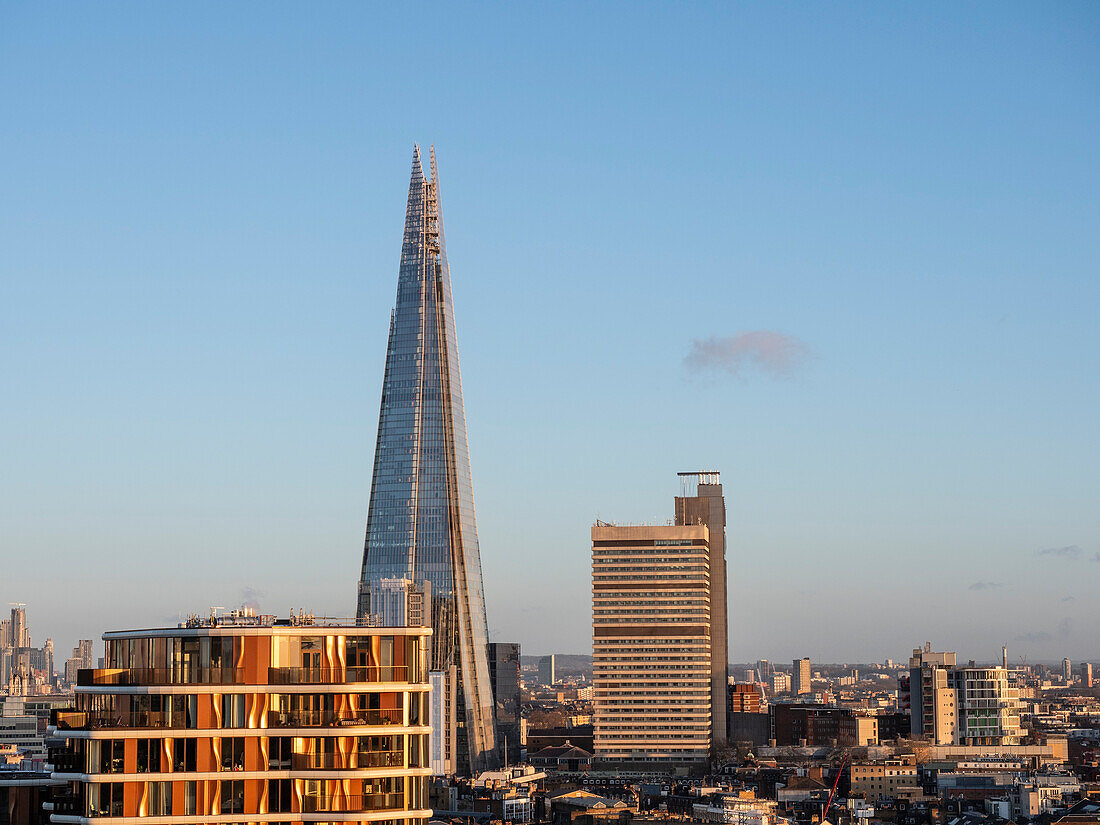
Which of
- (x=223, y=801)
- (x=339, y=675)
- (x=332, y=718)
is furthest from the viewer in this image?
(x=339, y=675)

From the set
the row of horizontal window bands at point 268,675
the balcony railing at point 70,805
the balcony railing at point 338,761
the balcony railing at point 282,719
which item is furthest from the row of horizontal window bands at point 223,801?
the row of horizontal window bands at point 268,675

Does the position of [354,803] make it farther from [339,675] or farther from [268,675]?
[268,675]

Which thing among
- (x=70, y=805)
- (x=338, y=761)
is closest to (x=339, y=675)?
→ (x=338, y=761)

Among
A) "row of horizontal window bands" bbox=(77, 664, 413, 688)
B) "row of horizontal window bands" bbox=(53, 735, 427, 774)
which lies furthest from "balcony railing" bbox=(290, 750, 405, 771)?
"row of horizontal window bands" bbox=(77, 664, 413, 688)

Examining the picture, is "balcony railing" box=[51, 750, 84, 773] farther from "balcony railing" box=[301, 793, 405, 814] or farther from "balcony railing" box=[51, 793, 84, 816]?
"balcony railing" box=[301, 793, 405, 814]

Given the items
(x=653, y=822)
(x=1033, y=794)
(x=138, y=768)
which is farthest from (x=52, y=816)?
(x=1033, y=794)

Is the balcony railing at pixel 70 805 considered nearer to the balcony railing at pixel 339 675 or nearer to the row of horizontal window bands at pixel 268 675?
the row of horizontal window bands at pixel 268 675
